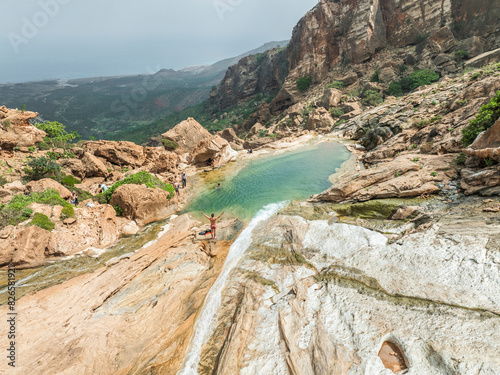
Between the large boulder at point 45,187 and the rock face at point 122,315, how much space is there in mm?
8740

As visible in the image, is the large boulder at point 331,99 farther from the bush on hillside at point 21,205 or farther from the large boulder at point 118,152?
the bush on hillside at point 21,205

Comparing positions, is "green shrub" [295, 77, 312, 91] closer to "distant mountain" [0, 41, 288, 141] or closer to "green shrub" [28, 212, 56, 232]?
"green shrub" [28, 212, 56, 232]

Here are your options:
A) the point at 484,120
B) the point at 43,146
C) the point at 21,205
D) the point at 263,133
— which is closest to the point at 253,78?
the point at 263,133

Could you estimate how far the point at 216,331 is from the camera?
6.40 metres

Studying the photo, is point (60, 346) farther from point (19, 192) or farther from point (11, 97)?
point (11, 97)

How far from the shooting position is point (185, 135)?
113ft

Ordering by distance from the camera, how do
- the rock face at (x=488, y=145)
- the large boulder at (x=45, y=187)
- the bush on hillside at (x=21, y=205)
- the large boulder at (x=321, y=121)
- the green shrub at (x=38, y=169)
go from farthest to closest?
the large boulder at (x=321, y=121) < the green shrub at (x=38, y=169) < the large boulder at (x=45, y=187) < the bush on hillside at (x=21, y=205) < the rock face at (x=488, y=145)

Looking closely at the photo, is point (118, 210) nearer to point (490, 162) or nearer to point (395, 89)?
point (490, 162)

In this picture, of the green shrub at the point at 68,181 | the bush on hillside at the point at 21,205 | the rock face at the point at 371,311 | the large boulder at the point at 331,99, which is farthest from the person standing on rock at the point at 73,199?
the large boulder at the point at 331,99

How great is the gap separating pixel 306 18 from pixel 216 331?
3347 inches

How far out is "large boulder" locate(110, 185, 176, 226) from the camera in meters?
14.9

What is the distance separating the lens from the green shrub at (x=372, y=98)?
141ft

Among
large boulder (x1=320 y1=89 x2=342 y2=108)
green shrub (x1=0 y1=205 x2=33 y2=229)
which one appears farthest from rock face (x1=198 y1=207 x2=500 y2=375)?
large boulder (x1=320 y1=89 x2=342 y2=108)

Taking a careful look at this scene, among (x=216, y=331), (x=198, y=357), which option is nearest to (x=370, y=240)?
(x=216, y=331)
